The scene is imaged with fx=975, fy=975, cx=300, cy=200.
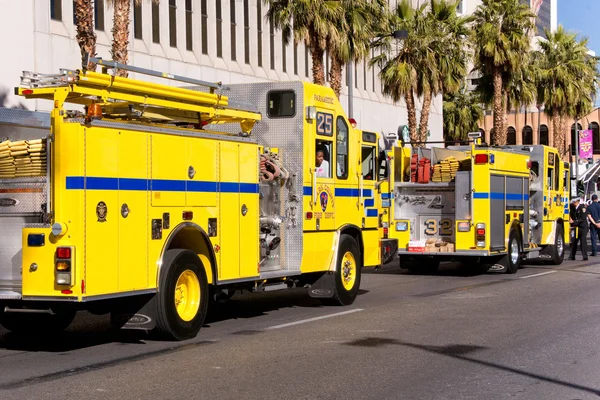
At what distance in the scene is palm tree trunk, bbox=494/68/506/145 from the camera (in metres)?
45.9

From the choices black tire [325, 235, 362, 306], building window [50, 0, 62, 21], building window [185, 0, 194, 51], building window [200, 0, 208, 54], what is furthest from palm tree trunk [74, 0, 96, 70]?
building window [200, 0, 208, 54]

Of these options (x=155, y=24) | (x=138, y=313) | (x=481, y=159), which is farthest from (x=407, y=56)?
(x=138, y=313)

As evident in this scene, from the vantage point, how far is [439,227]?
21.6 meters

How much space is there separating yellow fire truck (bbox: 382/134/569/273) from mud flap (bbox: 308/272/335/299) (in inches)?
209

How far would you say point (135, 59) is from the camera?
34281 mm

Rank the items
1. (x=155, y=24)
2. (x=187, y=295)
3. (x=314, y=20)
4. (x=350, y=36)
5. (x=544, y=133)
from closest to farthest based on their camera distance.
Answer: (x=187, y=295) → (x=314, y=20) → (x=350, y=36) → (x=155, y=24) → (x=544, y=133)

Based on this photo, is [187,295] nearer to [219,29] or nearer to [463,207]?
[463,207]

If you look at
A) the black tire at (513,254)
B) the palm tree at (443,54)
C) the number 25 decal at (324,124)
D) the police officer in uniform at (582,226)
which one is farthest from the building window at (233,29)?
the number 25 decal at (324,124)

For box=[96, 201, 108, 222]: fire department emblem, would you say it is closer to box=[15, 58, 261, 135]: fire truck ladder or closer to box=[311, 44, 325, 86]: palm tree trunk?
box=[15, 58, 261, 135]: fire truck ladder

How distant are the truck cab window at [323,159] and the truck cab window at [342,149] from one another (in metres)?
0.23

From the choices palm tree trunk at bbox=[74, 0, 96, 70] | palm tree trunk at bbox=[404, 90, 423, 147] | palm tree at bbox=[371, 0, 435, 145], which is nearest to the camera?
palm tree trunk at bbox=[74, 0, 96, 70]

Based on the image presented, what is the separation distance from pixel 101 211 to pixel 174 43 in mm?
28206

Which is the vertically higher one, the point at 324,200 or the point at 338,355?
the point at 324,200

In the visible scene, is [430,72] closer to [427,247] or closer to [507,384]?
[427,247]
